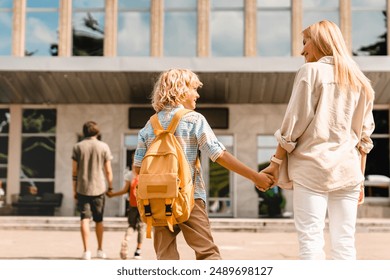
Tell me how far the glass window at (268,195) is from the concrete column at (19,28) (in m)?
8.31

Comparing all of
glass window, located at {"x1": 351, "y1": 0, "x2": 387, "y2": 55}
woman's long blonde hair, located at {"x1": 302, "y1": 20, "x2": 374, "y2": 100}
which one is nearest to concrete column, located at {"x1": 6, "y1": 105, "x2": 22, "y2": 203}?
glass window, located at {"x1": 351, "y1": 0, "x2": 387, "y2": 55}

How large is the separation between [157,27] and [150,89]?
2.07 m

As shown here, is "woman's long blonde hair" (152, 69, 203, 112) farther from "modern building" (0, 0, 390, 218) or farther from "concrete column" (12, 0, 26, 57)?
"concrete column" (12, 0, 26, 57)

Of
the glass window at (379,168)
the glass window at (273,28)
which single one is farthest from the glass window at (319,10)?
the glass window at (379,168)

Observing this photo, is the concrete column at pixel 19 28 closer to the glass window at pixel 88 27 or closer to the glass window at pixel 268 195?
the glass window at pixel 88 27

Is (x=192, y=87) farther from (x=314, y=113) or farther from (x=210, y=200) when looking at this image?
(x=210, y=200)

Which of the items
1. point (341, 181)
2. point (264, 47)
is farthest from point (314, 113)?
point (264, 47)

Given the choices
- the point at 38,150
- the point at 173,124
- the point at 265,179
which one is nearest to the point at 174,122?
the point at 173,124

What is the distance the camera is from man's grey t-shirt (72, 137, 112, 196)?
9.01m

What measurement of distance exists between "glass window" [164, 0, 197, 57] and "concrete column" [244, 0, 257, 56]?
5.51 ft

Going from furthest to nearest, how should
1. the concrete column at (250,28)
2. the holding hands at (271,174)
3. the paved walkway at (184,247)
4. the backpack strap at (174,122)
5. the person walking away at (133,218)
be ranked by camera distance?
the concrete column at (250,28) → the paved walkway at (184,247) → the person walking away at (133,218) → the holding hands at (271,174) → the backpack strap at (174,122)

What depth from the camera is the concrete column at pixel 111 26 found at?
2311cm

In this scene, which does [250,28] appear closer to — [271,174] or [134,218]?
[134,218]

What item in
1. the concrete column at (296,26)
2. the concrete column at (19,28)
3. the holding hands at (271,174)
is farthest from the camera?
the concrete column at (19,28)
